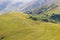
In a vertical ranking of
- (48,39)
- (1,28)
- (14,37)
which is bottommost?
(48,39)

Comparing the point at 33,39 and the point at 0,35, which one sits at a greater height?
the point at 0,35

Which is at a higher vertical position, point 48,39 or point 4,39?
point 4,39

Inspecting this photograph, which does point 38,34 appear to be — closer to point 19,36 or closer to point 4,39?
point 19,36

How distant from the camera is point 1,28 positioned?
150250 millimetres

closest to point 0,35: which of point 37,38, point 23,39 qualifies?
point 23,39

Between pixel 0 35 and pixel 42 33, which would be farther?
pixel 0 35

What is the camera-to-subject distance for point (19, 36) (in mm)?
115375

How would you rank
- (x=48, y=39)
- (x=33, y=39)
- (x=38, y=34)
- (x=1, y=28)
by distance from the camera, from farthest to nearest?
(x=1, y=28)
(x=38, y=34)
(x=33, y=39)
(x=48, y=39)

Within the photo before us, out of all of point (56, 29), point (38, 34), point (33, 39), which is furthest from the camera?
point (56, 29)

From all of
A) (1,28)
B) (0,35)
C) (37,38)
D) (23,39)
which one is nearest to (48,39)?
(37,38)

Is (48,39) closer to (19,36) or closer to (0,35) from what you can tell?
(19,36)

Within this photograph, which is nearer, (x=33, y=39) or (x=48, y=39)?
(x=48, y=39)

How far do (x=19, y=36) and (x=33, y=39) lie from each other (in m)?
14.4

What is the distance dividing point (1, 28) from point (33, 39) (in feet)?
172
